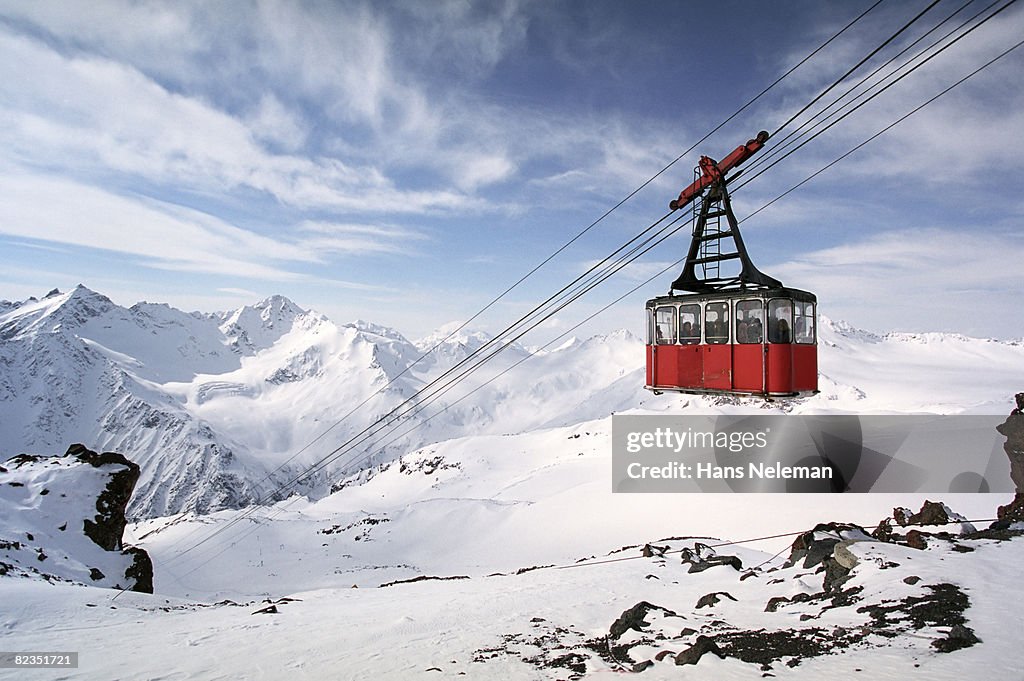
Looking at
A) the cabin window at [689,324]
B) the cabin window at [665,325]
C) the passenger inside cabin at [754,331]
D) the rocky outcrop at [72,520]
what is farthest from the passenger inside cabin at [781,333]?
the rocky outcrop at [72,520]

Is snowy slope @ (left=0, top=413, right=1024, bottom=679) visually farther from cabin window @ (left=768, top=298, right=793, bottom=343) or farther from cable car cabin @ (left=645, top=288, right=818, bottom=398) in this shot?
cabin window @ (left=768, top=298, right=793, bottom=343)

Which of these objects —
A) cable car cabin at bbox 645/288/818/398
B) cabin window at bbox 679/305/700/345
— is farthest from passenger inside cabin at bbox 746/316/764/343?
cabin window at bbox 679/305/700/345

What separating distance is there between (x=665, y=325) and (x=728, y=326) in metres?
1.99

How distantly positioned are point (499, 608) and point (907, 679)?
36.7ft

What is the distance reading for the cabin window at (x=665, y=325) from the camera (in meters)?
15.4

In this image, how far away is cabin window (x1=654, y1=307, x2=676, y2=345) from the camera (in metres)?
15.4

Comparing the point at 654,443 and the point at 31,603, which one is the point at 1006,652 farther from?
the point at 654,443

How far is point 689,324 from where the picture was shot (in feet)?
49.1

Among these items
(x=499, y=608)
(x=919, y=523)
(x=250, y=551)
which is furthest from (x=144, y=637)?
(x=250, y=551)

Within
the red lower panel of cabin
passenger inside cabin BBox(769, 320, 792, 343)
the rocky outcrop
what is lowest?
the rocky outcrop

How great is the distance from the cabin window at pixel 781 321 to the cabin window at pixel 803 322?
0.17 metres

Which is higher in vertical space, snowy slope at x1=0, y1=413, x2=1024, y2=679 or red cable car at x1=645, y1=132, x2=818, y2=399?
red cable car at x1=645, y1=132, x2=818, y2=399

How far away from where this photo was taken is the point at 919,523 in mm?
23375

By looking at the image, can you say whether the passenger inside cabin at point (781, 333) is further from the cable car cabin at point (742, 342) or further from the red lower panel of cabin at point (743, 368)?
the red lower panel of cabin at point (743, 368)
